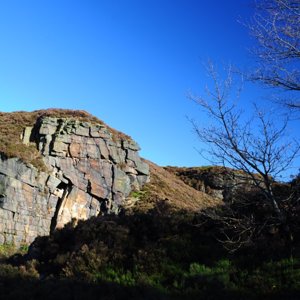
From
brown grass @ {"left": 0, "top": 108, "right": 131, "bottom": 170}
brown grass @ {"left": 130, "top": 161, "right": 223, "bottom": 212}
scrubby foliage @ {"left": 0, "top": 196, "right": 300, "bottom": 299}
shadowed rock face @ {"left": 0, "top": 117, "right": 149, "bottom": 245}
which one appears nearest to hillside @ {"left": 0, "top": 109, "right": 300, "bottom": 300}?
scrubby foliage @ {"left": 0, "top": 196, "right": 300, "bottom": 299}

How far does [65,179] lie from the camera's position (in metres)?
30.1

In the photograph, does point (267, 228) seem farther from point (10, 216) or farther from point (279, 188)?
point (10, 216)

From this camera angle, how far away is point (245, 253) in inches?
342

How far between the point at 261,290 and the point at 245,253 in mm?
1553

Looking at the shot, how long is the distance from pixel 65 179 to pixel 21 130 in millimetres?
6321

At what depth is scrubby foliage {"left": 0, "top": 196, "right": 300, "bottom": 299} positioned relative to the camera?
291 inches

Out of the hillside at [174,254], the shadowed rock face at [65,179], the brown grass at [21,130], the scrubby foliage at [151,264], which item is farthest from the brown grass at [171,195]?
the scrubby foliage at [151,264]

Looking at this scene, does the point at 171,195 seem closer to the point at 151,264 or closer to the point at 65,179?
the point at 65,179

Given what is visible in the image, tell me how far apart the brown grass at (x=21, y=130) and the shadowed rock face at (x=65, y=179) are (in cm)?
60

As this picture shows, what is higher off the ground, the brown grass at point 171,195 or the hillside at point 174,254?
the brown grass at point 171,195

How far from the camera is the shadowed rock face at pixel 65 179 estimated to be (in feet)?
86.4

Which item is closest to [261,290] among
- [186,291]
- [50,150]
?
[186,291]

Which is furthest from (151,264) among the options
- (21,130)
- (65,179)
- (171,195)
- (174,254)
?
(171,195)

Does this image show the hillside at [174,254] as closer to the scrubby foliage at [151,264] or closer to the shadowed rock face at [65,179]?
the scrubby foliage at [151,264]
